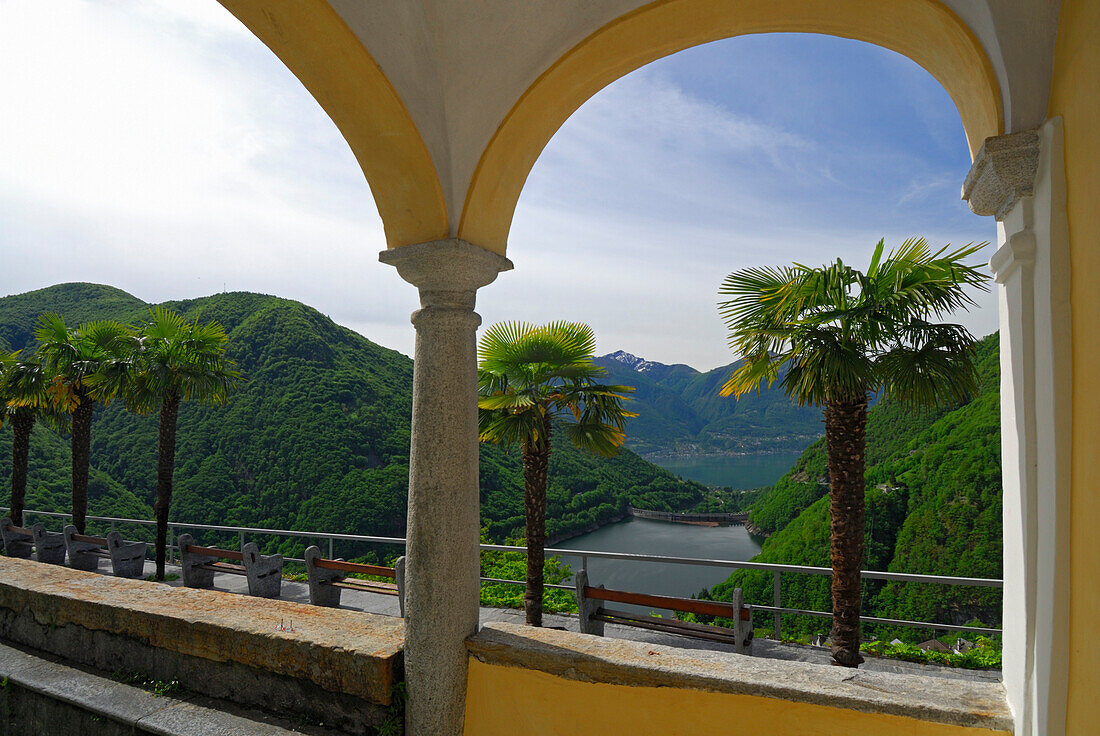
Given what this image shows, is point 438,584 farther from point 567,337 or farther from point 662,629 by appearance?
point 567,337

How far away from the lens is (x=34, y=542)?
35.4ft

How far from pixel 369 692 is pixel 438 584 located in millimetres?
555

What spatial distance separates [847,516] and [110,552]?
10805 millimetres

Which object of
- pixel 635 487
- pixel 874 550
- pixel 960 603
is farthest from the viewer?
pixel 635 487

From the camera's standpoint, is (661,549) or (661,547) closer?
(661,549)

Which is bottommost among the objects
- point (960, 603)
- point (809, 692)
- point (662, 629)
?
point (960, 603)

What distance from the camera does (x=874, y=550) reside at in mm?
17500

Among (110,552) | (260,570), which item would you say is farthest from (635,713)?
(110,552)

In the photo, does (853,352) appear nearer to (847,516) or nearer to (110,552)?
(847,516)

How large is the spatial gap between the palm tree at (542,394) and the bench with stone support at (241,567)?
3.61 meters

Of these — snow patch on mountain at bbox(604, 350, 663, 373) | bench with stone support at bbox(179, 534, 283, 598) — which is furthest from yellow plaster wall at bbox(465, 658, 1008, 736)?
snow patch on mountain at bbox(604, 350, 663, 373)


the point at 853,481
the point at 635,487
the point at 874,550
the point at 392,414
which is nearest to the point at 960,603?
the point at 874,550

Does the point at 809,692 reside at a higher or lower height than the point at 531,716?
higher

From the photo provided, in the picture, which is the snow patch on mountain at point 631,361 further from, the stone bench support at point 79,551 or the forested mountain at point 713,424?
the stone bench support at point 79,551
